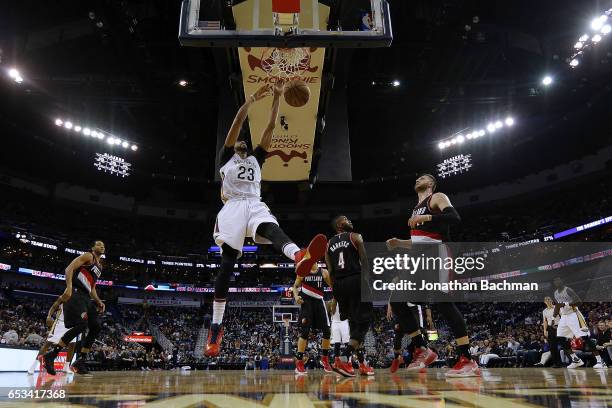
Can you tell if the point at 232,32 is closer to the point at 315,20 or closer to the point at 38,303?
the point at 315,20

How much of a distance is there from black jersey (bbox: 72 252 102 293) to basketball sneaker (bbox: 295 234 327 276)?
14.1ft

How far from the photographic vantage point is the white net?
8.68 meters

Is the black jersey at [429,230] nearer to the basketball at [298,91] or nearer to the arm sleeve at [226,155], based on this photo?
the basketball at [298,91]

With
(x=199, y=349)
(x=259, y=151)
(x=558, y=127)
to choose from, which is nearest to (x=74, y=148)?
(x=199, y=349)

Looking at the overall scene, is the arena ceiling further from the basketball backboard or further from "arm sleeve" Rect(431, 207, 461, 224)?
"arm sleeve" Rect(431, 207, 461, 224)

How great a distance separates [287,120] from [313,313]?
4.42m

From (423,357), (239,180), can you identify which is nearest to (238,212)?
(239,180)

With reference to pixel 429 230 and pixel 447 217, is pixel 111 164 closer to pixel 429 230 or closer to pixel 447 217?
pixel 429 230

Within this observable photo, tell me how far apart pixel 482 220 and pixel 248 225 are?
2779 cm

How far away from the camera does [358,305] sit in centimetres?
536

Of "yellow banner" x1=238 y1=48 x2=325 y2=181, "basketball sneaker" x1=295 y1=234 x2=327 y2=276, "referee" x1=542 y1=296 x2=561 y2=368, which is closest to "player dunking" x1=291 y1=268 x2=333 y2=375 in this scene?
"basketball sneaker" x1=295 y1=234 x2=327 y2=276

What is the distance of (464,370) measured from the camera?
4195 mm

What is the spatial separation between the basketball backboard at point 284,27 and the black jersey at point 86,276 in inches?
132

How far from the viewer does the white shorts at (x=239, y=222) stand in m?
3.85
